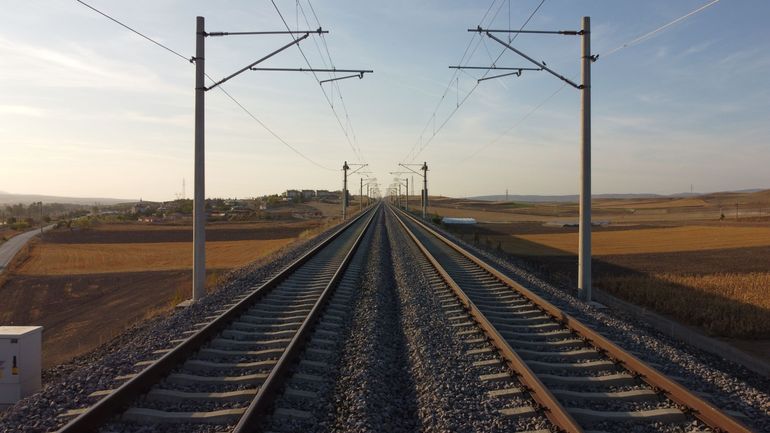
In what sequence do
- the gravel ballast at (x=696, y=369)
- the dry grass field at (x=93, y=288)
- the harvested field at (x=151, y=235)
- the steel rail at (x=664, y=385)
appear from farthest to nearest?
1. the harvested field at (x=151, y=235)
2. the dry grass field at (x=93, y=288)
3. the gravel ballast at (x=696, y=369)
4. the steel rail at (x=664, y=385)

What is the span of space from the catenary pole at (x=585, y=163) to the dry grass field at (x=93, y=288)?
10257mm

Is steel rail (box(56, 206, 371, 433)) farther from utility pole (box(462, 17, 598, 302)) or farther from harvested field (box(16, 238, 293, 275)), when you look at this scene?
Result: harvested field (box(16, 238, 293, 275))

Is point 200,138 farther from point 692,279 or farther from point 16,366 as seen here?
point 692,279

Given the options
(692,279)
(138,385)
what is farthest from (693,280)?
(138,385)

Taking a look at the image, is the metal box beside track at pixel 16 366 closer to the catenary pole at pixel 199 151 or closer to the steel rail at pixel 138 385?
the steel rail at pixel 138 385

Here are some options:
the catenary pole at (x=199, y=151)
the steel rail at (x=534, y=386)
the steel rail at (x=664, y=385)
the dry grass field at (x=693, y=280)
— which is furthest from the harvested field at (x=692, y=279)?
the catenary pole at (x=199, y=151)

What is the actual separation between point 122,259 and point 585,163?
40618mm

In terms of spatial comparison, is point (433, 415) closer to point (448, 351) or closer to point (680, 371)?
point (448, 351)

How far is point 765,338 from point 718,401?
9415 mm

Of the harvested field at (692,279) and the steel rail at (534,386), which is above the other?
the steel rail at (534,386)

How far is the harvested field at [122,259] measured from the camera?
3694cm

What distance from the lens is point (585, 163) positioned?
13773mm

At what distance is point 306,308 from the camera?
449 inches

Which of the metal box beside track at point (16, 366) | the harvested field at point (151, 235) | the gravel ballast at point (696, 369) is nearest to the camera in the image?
the gravel ballast at point (696, 369)
